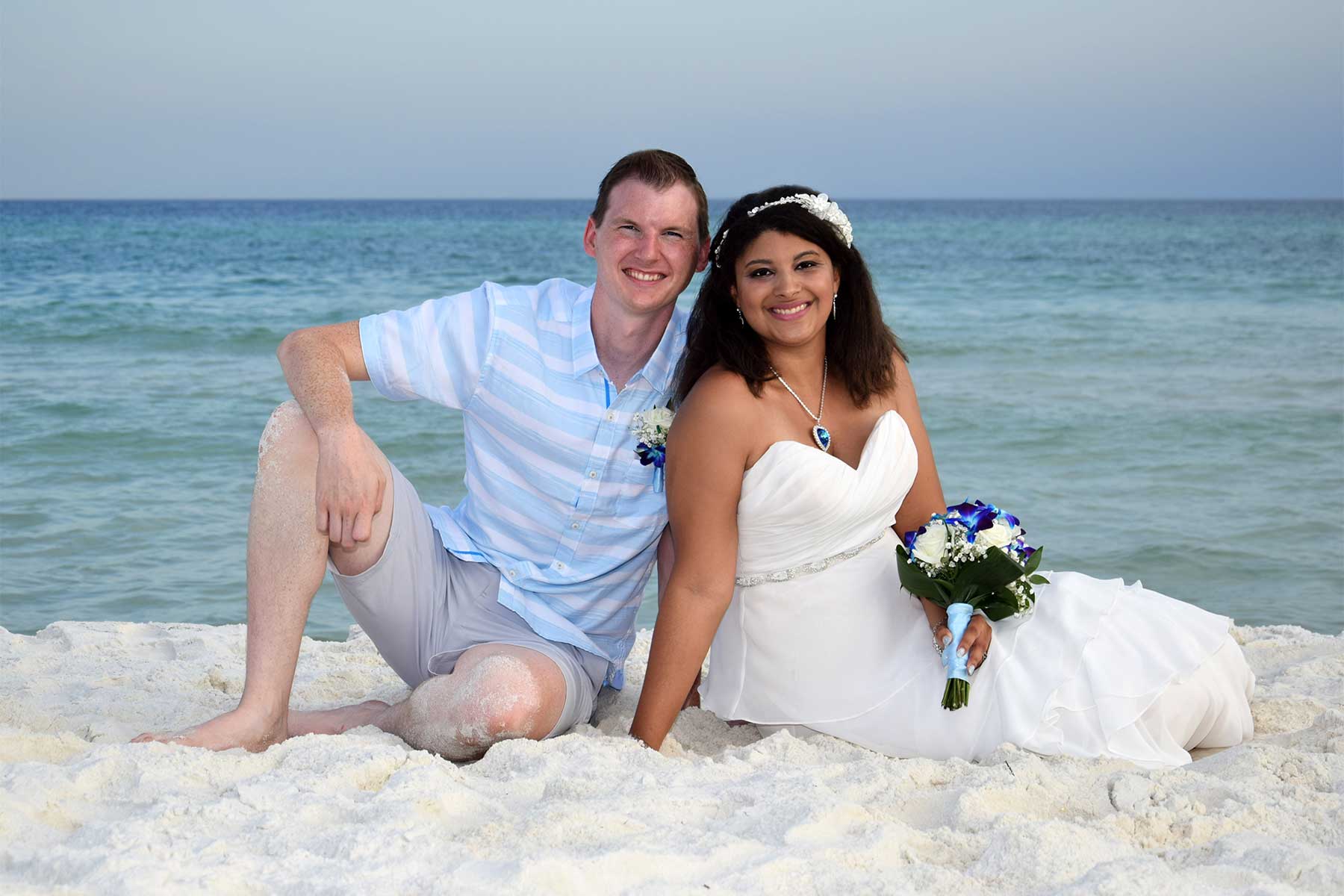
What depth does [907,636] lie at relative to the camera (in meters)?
3.77

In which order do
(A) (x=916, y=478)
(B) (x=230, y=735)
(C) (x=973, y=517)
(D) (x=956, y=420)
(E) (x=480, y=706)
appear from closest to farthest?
(B) (x=230, y=735)
(E) (x=480, y=706)
(C) (x=973, y=517)
(A) (x=916, y=478)
(D) (x=956, y=420)

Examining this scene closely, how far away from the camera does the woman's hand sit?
3.56m

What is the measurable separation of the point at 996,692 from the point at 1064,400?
924cm

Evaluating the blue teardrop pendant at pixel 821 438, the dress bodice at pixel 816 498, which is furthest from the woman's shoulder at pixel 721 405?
the blue teardrop pendant at pixel 821 438

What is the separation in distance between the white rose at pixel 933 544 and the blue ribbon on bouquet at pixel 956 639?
0.15m

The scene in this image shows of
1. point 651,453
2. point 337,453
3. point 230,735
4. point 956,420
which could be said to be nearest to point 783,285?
point 651,453

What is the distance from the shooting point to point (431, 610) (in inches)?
150

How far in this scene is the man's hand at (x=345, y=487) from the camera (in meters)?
3.50

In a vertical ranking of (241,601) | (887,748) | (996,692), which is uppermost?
(996,692)

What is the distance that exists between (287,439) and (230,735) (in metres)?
0.88

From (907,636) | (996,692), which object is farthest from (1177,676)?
(907,636)

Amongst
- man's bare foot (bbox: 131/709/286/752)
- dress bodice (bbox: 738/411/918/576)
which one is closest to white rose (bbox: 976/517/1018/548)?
dress bodice (bbox: 738/411/918/576)

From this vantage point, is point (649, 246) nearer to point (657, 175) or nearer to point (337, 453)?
point (657, 175)

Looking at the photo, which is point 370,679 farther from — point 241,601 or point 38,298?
point 38,298
